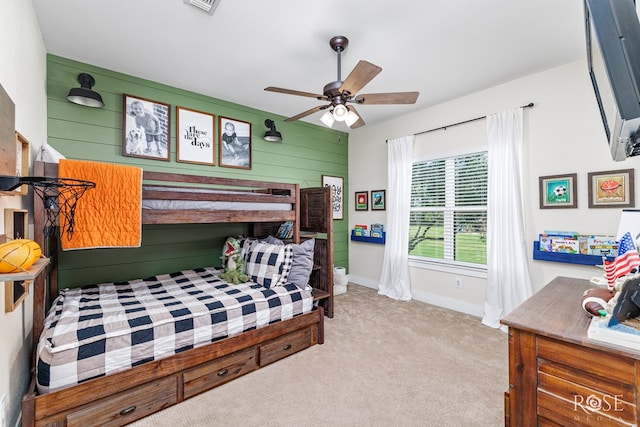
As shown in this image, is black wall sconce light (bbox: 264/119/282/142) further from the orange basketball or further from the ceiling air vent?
the orange basketball

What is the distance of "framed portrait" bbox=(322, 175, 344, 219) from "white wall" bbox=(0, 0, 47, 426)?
3.44 metres

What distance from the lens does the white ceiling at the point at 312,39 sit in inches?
78.1

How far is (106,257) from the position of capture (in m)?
2.84

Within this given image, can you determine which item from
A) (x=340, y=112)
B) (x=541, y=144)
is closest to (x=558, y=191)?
(x=541, y=144)

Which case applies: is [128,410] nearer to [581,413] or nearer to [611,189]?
[581,413]

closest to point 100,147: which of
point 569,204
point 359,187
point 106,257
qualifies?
point 106,257

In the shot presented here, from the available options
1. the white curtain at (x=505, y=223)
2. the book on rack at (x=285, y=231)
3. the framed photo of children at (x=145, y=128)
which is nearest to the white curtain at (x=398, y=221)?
the white curtain at (x=505, y=223)

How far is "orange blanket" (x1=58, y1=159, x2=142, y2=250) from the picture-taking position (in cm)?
181

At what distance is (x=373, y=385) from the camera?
2053 mm

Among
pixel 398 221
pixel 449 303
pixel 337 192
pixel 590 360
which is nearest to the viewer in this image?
pixel 590 360

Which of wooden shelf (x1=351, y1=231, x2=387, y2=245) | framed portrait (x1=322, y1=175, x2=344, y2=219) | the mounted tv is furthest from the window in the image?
the mounted tv

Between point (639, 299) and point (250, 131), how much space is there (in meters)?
3.77

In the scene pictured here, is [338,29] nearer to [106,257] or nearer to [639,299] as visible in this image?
[639,299]

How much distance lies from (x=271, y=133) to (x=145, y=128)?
4.80ft
